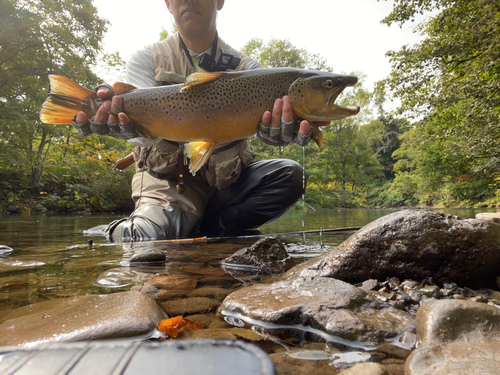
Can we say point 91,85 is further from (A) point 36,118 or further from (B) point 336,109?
(B) point 336,109

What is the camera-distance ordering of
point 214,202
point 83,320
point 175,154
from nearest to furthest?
point 83,320 → point 175,154 → point 214,202

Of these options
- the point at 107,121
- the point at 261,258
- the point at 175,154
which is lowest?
the point at 261,258

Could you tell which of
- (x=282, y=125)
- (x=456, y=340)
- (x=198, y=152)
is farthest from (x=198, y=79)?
(x=456, y=340)

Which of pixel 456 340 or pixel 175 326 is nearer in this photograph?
pixel 456 340

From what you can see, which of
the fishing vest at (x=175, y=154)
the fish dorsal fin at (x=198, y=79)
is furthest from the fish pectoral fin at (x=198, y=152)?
the fishing vest at (x=175, y=154)

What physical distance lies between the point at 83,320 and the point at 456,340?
125 cm

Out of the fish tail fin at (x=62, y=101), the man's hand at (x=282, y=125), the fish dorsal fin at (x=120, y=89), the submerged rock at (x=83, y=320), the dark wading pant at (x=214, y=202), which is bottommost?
the submerged rock at (x=83, y=320)

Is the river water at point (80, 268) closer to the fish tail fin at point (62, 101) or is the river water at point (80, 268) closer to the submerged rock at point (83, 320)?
the submerged rock at point (83, 320)

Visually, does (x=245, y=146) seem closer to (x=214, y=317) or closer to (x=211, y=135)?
(x=211, y=135)

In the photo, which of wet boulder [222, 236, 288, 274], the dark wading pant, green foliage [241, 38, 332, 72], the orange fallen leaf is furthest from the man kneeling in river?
green foliage [241, 38, 332, 72]

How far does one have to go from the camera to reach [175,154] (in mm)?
3732

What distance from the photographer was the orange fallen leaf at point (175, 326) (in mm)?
1041

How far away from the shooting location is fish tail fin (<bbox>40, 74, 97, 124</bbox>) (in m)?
2.33

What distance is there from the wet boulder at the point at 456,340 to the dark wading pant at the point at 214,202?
3081 mm
